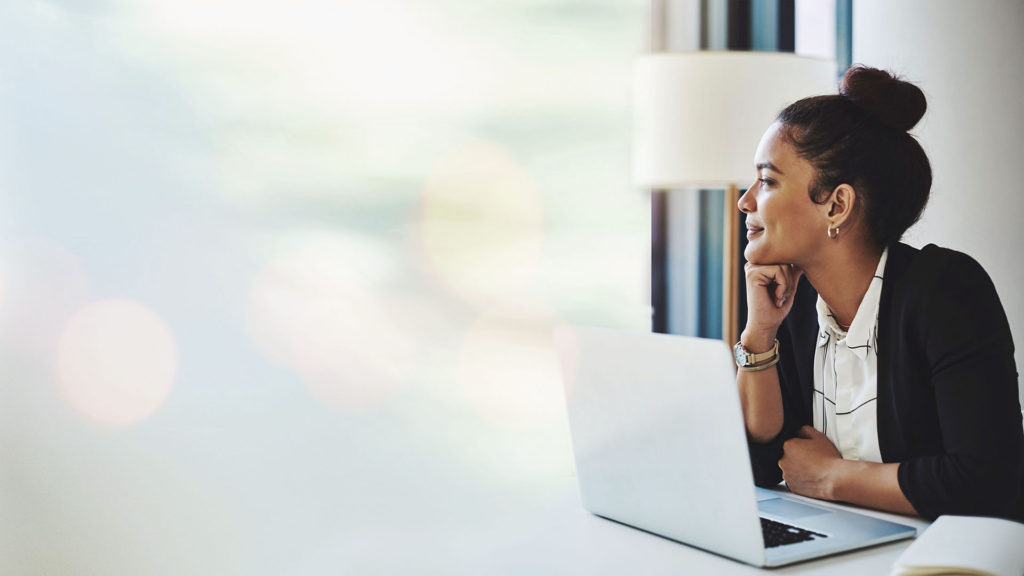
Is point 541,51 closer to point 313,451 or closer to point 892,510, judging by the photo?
point 313,451

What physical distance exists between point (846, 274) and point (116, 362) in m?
1.46

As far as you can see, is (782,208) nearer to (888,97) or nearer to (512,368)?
(888,97)

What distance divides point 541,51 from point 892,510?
5.31ft

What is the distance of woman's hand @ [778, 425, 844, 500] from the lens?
118 cm

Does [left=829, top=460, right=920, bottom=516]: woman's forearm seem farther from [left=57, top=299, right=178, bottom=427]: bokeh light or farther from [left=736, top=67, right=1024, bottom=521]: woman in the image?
[left=57, top=299, right=178, bottom=427]: bokeh light

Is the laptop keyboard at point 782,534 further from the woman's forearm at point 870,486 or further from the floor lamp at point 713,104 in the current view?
the floor lamp at point 713,104

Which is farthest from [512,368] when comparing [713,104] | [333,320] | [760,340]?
[760,340]

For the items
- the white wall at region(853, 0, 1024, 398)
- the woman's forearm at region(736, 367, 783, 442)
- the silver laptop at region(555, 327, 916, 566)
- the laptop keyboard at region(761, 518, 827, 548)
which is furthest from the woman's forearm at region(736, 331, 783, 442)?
the white wall at region(853, 0, 1024, 398)

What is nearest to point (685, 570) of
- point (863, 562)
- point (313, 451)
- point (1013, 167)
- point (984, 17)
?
point (863, 562)

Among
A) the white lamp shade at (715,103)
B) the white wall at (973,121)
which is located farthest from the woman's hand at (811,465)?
the white wall at (973,121)

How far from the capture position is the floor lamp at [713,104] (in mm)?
1970

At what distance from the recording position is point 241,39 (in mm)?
2074

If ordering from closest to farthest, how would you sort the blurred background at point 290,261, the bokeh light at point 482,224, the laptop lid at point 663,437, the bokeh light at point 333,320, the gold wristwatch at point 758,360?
the laptop lid at point 663,437 < the gold wristwatch at point 758,360 < the blurred background at point 290,261 < the bokeh light at point 333,320 < the bokeh light at point 482,224

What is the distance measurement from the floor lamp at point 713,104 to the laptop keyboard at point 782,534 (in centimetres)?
111
